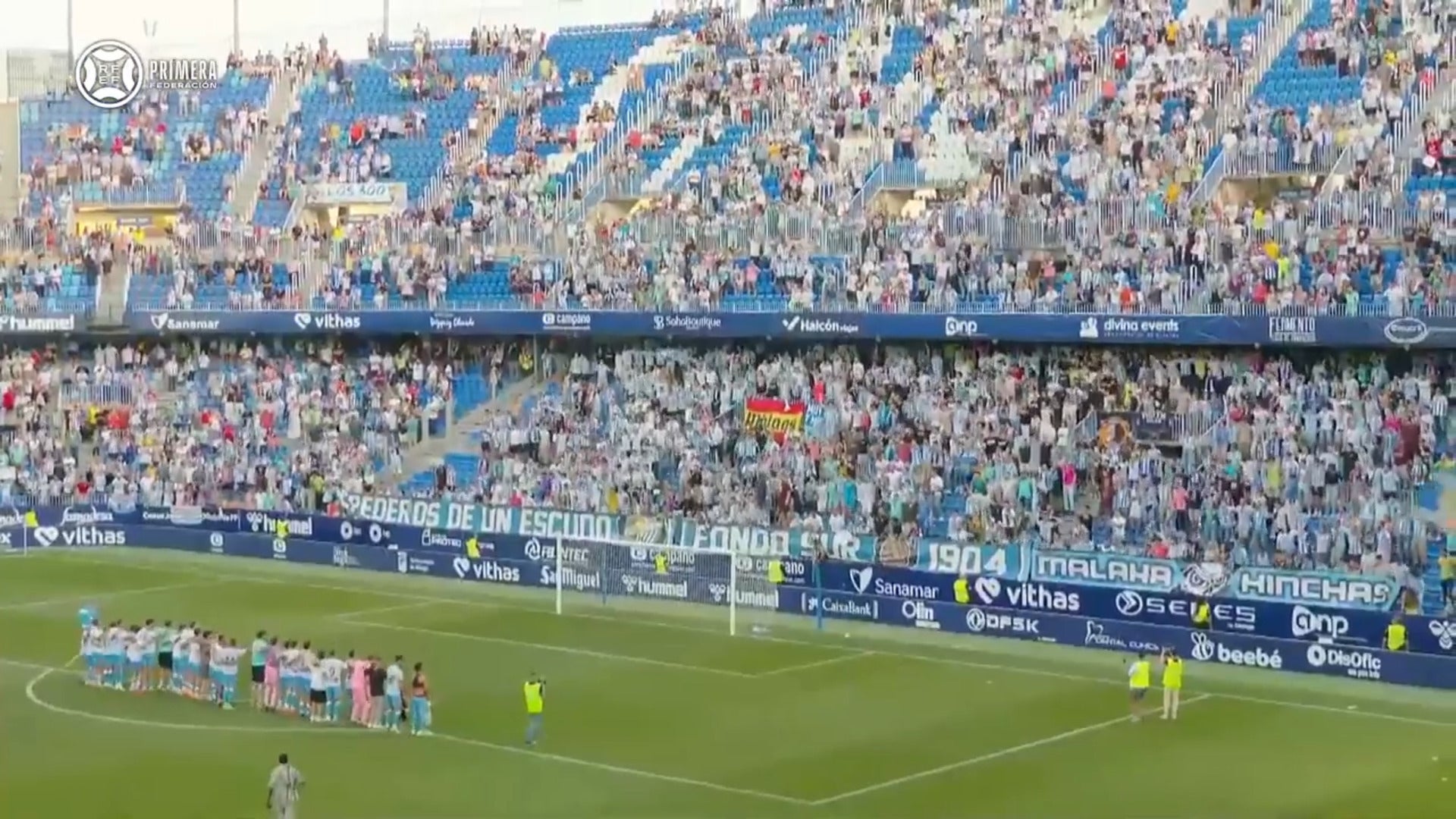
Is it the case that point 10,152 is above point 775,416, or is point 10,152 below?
above

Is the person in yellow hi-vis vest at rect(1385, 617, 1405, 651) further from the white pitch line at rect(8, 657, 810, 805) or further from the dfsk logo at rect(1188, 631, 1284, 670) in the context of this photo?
the white pitch line at rect(8, 657, 810, 805)

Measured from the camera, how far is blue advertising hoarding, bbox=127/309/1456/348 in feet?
143

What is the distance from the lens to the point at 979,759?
31656 mm

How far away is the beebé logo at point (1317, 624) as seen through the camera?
125 ft

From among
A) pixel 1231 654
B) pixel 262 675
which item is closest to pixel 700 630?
pixel 1231 654

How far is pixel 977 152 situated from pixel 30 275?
89.6ft

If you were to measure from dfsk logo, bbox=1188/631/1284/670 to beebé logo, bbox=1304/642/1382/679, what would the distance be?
57 cm

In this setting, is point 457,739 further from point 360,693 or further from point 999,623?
point 999,623

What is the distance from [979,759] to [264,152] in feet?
139

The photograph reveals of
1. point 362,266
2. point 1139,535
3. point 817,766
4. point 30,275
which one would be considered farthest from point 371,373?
point 817,766

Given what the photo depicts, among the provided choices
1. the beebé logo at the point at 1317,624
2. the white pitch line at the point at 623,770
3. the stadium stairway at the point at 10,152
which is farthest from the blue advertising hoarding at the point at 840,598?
the stadium stairway at the point at 10,152

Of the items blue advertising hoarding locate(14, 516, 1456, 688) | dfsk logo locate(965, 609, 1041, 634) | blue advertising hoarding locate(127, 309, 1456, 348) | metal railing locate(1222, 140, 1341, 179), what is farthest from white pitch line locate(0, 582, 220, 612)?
metal railing locate(1222, 140, 1341, 179)

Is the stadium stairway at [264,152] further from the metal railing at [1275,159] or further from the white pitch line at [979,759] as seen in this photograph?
the white pitch line at [979,759]

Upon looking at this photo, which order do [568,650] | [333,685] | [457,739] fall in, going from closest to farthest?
[457,739]
[333,685]
[568,650]
